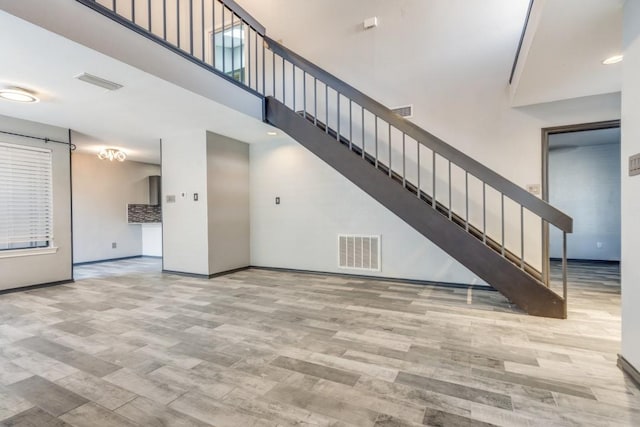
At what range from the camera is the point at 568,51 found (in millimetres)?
2555

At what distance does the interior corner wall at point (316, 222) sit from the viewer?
14.4 ft

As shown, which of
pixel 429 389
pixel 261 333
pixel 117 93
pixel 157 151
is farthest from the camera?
pixel 157 151

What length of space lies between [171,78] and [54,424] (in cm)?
284

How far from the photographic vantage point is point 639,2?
72.8 inches

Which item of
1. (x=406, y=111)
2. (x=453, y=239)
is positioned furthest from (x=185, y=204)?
(x=453, y=239)

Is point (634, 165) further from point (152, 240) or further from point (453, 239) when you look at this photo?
point (152, 240)

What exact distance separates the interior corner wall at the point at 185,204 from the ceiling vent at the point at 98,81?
179 centimetres

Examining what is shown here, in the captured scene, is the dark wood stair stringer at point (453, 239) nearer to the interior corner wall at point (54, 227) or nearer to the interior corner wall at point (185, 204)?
the interior corner wall at point (185, 204)

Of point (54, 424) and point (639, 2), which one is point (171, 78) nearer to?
point (54, 424)

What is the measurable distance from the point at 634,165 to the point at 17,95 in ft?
17.7

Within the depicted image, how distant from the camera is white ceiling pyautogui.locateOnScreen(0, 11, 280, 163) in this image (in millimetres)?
2395

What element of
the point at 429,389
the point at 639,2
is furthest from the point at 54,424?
the point at 639,2

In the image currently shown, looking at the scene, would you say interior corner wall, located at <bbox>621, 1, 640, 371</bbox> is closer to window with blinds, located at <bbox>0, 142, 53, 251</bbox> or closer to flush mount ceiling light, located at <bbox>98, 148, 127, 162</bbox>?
window with blinds, located at <bbox>0, 142, 53, 251</bbox>

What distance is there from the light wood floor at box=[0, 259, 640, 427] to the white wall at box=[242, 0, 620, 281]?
1.47 metres
